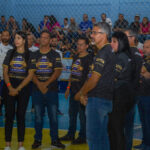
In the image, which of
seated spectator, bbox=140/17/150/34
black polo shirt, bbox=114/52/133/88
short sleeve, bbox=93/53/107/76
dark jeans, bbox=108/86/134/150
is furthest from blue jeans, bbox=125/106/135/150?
seated spectator, bbox=140/17/150/34

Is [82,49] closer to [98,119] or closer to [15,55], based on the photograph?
[15,55]

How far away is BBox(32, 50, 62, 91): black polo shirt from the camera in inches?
231

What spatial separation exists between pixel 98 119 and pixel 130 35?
1.43m

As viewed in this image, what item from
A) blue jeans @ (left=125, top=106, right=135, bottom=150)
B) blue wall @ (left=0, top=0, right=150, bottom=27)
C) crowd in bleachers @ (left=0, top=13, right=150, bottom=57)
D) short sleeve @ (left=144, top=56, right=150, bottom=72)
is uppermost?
blue wall @ (left=0, top=0, right=150, bottom=27)

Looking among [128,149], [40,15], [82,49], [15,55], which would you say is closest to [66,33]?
[40,15]

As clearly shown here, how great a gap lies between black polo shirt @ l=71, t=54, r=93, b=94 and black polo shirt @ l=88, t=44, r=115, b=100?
2041mm

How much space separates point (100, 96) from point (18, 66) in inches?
72.1

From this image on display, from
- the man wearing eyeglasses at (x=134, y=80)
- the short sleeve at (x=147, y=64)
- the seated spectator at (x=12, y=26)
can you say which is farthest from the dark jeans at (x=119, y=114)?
the seated spectator at (x=12, y=26)

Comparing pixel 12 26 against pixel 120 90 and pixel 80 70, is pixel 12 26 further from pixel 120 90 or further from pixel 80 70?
pixel 120 90

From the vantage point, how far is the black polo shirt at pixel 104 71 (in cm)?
411

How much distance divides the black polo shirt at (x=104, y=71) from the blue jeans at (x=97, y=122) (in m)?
0.07

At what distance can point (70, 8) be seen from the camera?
561 inches

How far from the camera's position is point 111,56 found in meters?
4.17

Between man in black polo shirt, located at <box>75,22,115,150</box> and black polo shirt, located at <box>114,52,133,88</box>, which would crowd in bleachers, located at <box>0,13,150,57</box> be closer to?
black polo shirt, located at <box>114,52,133,88</box>
